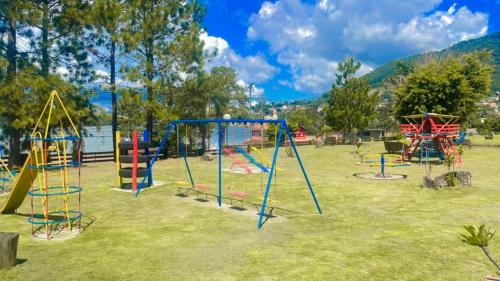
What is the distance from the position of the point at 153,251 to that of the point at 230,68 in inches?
1710

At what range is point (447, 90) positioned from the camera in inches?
1368

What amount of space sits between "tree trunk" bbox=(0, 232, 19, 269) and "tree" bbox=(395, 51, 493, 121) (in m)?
35.7

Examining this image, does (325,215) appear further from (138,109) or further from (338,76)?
(338,76)

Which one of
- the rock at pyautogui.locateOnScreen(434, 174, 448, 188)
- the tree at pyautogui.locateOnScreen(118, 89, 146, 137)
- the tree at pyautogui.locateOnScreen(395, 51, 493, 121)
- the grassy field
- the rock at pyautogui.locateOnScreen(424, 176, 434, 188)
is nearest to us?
the grassy field

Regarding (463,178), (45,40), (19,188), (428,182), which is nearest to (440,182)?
(428,182)

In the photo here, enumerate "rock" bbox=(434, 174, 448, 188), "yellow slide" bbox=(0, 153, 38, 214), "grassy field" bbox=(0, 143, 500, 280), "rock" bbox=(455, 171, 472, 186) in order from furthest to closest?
"rock" bbox=(455, 171, 472, 186), "rock" bbox=(434, 174, 448, 188), "yellow slide" bbox=(0, 153, 38, 214), "grassy field" bbox=(0, 143, 500, 280)

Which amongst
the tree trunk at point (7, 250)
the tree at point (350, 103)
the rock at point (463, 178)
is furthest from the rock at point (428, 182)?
the tree at point (350, 103)

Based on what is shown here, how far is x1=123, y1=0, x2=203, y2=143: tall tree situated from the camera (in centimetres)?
2594

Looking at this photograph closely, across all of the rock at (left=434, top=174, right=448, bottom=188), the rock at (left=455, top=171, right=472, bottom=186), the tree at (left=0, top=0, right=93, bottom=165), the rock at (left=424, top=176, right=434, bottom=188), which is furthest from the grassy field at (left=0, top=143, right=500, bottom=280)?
the tree at (left=0, top=0, right=93, bottom=165)

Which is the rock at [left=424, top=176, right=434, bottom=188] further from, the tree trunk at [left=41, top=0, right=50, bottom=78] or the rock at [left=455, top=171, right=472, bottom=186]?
the tree trunk at [left=41, top=0, right=50, bottom=78]

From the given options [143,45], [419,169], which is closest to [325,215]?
[419,169]

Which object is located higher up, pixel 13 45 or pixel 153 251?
pixel 13 45

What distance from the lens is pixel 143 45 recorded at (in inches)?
1059

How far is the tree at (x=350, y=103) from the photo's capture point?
45.5 meters
